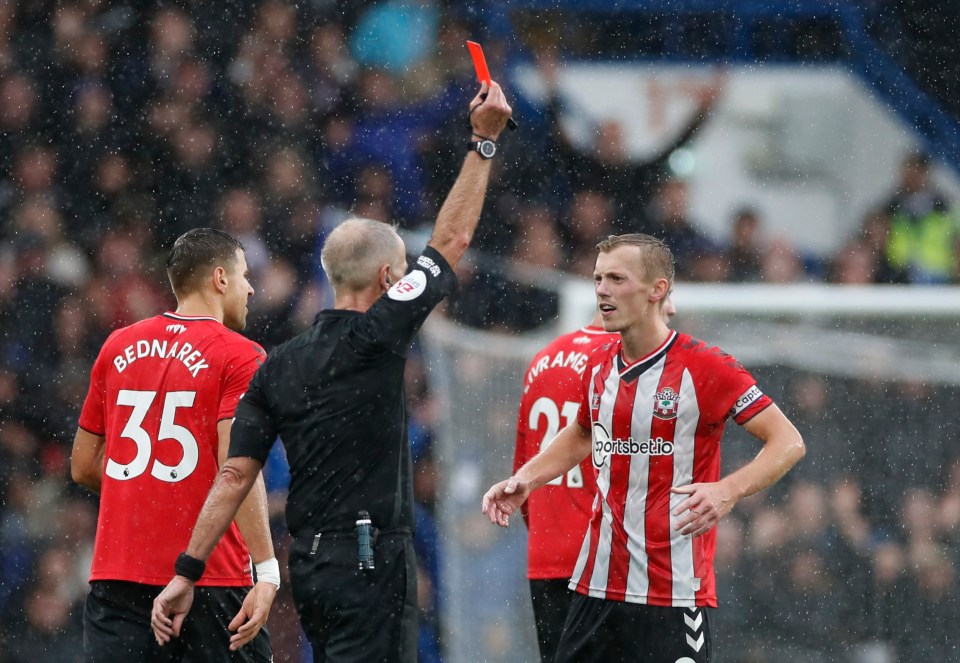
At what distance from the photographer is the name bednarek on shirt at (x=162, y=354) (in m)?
4.45

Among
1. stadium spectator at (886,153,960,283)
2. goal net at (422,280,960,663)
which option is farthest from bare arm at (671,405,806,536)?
stadium spectator at (886,153,960,283)

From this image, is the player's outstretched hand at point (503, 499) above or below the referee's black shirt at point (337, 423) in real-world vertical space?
below

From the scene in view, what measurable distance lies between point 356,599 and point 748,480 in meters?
1.14

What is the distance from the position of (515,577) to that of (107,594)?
3.80 meters

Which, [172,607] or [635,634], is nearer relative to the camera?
[172,607]

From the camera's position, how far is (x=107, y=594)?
14.6 feet

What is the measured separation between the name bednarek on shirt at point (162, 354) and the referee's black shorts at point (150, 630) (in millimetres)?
706

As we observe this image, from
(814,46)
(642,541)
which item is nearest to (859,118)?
(814,46)

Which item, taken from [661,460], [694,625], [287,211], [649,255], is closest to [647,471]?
[661,460]

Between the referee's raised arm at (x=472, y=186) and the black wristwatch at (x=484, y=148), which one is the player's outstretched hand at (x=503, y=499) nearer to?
the referee's raised arm at (x=472, y=186)

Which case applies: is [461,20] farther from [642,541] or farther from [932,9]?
[642,541]

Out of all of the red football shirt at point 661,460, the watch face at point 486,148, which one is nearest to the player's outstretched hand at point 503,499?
the red football shirt at point 661,460

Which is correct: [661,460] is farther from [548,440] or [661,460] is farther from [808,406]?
[808,406]

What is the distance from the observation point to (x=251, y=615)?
4090mm
